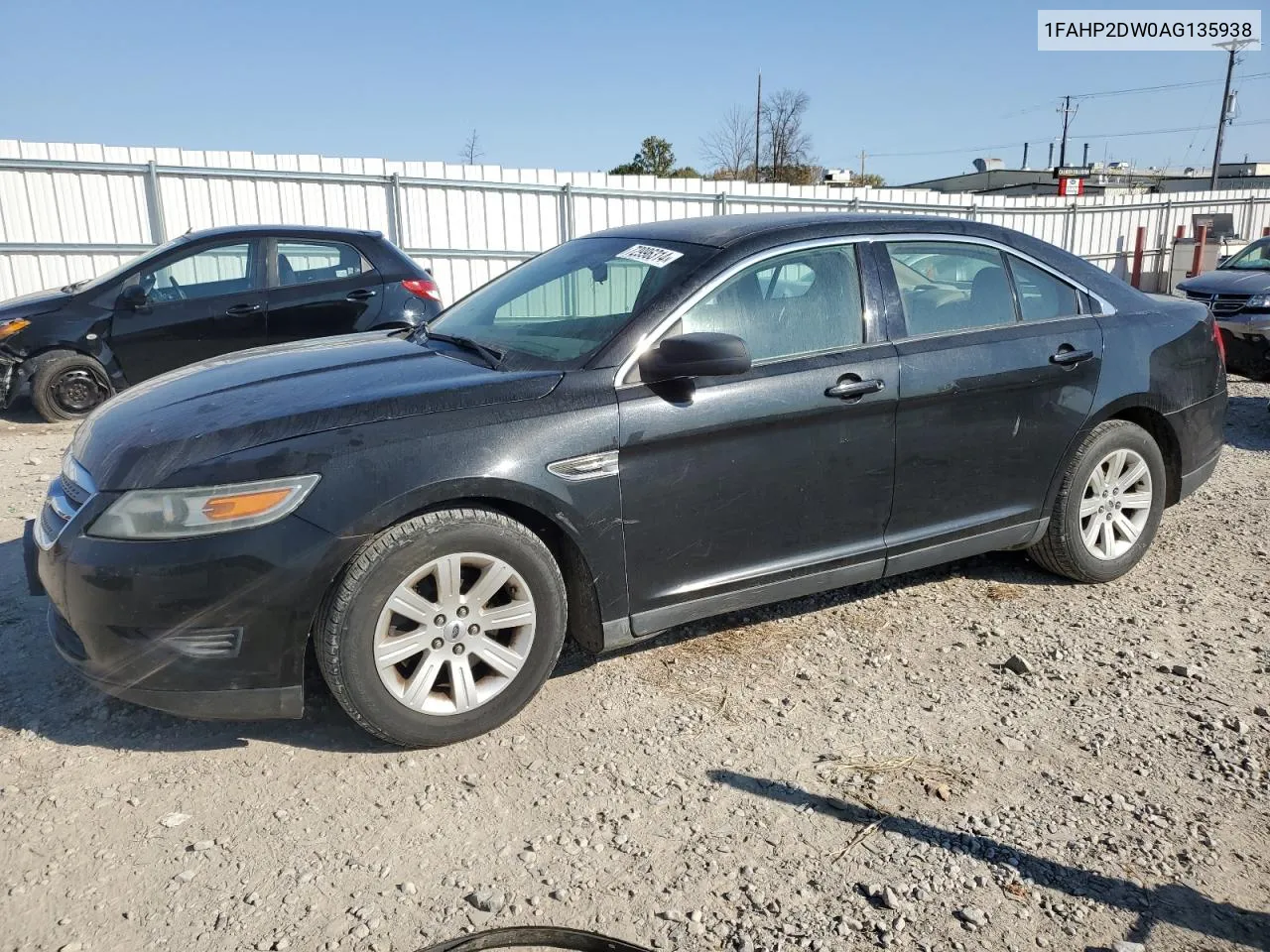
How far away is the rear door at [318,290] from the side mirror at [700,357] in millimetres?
5298

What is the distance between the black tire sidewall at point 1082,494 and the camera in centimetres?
419

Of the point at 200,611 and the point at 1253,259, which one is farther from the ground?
the point at 1253,259

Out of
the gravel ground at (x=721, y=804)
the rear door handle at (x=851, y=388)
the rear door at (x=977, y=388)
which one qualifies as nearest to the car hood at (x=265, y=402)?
the gravel ground at (x=721, y=804)

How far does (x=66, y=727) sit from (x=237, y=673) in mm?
831

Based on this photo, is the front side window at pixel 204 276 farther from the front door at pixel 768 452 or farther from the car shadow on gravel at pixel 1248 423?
the car shadow on gravel at pixel 1248 423

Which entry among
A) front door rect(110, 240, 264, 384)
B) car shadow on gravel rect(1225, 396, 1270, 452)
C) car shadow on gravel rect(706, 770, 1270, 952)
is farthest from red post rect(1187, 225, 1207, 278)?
car shadow on gravel rect(706, 770, 1270, 952)

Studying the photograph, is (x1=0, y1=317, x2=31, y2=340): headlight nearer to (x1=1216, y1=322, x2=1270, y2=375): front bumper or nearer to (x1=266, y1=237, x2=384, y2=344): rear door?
(x1=266, y1=237, x2=384, y2=344): rear door

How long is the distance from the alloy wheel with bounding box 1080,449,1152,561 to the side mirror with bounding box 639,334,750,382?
6.79 feet

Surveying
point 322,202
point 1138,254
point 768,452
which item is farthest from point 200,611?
point 1138,254

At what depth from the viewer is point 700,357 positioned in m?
3.10

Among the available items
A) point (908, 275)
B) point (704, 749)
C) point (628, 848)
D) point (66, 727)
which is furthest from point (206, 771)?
point (908, 275)

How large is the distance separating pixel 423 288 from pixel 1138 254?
62.9 ft

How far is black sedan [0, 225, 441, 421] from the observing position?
7.74 metres

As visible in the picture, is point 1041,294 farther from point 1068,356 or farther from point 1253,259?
point 1253,259
